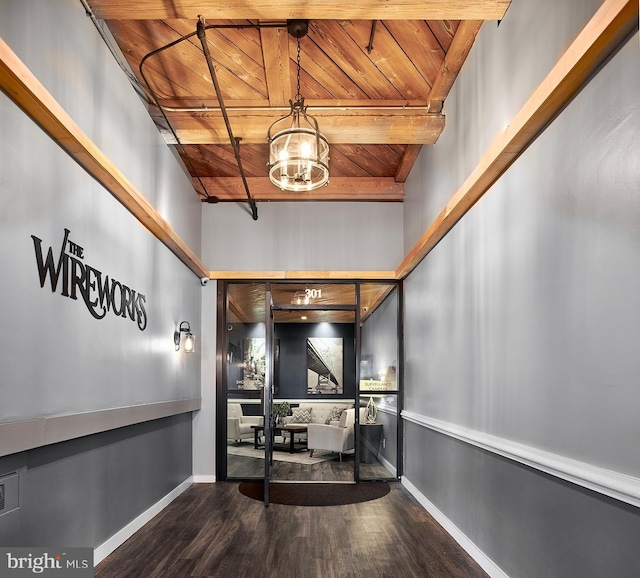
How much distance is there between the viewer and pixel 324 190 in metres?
6.81

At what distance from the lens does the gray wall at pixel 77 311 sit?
2.52m

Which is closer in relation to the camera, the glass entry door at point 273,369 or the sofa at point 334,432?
the glass entry door at point 273,369

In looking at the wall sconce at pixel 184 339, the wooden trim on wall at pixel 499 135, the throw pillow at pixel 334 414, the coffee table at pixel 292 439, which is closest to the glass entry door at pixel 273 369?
the wall sconce at pixel 184 339

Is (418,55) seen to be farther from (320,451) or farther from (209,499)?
(320,451)

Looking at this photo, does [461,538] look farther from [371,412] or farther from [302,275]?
[302,275]

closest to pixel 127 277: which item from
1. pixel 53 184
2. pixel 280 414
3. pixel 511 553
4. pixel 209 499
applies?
pixel 53 184

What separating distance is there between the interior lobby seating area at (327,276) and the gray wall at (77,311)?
22mm

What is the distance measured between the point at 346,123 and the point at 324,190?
1.90m

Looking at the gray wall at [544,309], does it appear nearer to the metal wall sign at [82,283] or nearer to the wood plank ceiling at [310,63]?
the wood plank ceiling at [310,63]

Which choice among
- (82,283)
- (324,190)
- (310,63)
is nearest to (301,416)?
(324,190)

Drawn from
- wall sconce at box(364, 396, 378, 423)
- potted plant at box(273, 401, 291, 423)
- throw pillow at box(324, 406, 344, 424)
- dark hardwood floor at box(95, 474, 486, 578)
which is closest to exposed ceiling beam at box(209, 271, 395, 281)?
wall sconce at box(364, 396, 378, 423)

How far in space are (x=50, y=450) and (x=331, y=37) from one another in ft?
10.8

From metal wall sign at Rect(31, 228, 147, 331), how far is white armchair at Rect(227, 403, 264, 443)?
2786 mm

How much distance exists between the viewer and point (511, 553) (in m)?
3.07
